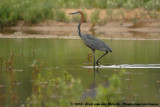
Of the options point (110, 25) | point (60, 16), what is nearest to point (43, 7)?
point (60, 16)

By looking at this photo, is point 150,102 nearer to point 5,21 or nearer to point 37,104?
point 37,104

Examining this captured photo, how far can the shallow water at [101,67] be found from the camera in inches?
372

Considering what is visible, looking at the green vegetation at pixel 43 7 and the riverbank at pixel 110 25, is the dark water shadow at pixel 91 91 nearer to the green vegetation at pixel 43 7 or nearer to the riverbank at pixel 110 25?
the riverbank at pixel 110 25

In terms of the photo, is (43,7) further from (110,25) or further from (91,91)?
(91,91)

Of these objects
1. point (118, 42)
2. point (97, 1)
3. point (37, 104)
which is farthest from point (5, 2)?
point (37, 104)

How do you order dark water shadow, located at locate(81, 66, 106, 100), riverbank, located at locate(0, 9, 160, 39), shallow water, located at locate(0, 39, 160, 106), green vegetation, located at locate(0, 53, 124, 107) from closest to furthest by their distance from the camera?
green vegetation, located at locate(0, 53, 124, 107) < dark water shadow, located at locate(81, 66, 106, 100) < shallow water, located at locate(0, 39, 160, 106) < riverbank, located at locate(0, 9, 160, 39)

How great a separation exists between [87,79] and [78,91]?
151 inches

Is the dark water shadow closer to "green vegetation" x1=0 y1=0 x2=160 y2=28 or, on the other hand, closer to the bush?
the bush

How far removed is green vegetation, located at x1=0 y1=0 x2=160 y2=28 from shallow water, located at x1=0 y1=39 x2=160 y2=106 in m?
10.1

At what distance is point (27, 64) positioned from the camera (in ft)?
45.4

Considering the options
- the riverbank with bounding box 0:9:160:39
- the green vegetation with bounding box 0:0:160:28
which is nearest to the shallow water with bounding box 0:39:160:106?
the riverbank with bounding box 0:9:160:39

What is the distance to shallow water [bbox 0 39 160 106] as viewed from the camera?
9459mm

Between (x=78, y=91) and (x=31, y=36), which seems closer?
(x=78, y=91)

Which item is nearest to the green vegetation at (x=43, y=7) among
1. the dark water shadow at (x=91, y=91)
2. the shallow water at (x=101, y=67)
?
the shallow water at (x=101, y=67)
